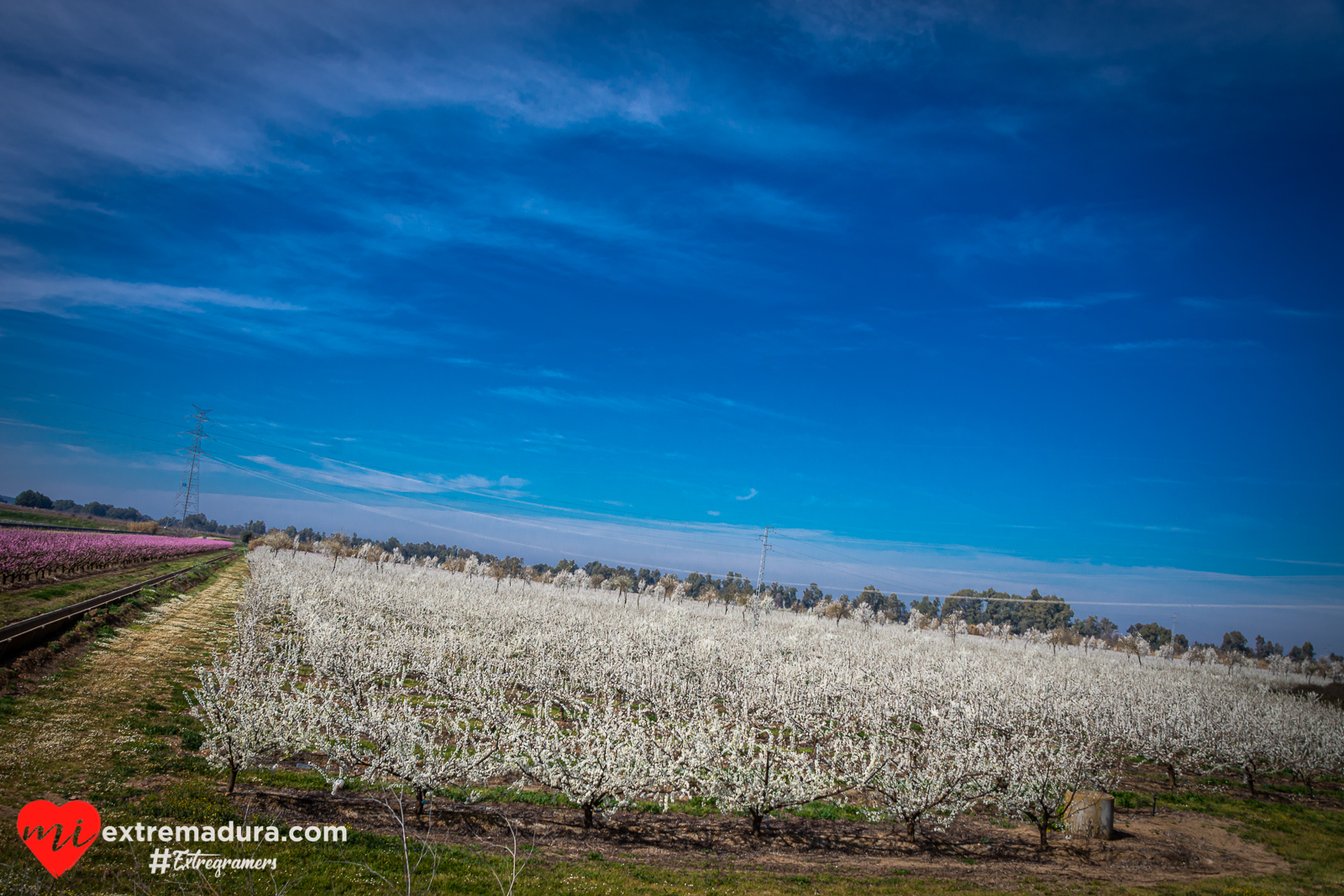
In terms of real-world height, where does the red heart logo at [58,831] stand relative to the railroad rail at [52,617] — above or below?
above

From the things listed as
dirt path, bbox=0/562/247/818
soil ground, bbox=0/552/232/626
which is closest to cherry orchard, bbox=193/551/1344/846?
dirt path, bbox=0/562/247/818

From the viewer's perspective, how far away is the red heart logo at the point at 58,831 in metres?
5.17

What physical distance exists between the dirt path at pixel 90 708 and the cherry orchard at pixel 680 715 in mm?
1195

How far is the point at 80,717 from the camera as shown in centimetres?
1038

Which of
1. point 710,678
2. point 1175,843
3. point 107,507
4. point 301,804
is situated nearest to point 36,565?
point 301,804

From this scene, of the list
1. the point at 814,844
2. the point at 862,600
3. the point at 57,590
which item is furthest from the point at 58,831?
the point at 862,600

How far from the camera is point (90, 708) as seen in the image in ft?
36.1

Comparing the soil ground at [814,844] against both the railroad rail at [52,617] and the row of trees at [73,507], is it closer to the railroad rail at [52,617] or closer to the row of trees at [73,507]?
the railroad rail at [52,617]

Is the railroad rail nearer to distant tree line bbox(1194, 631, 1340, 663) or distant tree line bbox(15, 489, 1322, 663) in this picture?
distant tree line bbox(15, 489, 1322, 663)

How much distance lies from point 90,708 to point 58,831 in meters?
7.36

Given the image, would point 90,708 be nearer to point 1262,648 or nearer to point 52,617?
point 52,617

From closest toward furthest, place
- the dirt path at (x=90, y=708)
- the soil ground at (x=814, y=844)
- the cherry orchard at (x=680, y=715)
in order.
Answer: the dirt path at (x=90, y=708) → the soil ground at (x=814, y=844) → the cherry orchard at (x=680, y=715)

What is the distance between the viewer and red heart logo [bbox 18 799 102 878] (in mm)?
5172

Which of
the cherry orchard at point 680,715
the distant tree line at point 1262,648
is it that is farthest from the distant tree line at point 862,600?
the cherry orchard at point 680,715
